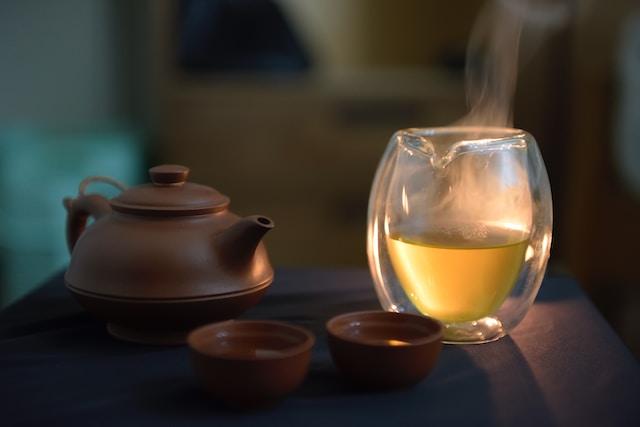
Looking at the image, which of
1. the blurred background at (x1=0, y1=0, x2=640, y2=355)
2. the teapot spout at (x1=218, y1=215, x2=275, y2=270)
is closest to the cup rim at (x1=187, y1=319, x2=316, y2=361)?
the teapot spout at (x1=218, y1=215, x2=275, y2=270)

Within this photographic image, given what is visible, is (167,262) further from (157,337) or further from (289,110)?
(289,110)

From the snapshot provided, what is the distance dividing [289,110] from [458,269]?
1850mm

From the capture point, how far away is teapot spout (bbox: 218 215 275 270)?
1010mm

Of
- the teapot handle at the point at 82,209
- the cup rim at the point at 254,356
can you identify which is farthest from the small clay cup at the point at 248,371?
the teapot handle at the point at 82,209

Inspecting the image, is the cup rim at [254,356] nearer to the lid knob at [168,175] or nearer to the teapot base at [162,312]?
the teapot base at [162,312]

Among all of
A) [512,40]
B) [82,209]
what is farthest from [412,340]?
[512,40]

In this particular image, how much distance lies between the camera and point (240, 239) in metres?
1.02

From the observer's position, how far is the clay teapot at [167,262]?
987 mm

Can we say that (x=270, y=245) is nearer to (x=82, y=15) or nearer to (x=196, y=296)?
(x=82, y=15)

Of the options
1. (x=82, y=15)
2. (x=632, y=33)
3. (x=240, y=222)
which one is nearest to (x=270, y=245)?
(x=82, y=15)

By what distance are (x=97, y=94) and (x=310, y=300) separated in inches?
81.3

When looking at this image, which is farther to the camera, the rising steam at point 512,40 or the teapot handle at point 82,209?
the rising steam at point 512,40

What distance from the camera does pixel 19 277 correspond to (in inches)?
101

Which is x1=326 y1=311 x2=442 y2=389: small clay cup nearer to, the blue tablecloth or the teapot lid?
the blue tablecloth
